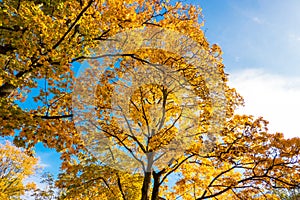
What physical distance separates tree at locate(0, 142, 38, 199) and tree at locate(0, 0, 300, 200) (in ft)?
71.5

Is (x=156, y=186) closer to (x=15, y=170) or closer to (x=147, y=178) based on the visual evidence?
(x=147, y=178)

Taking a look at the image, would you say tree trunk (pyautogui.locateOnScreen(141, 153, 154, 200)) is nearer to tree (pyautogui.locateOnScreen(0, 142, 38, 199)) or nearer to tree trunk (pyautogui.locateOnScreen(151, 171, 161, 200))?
tree trunk (pyautogui.locateOnScreen(151, 171, 161, 200))

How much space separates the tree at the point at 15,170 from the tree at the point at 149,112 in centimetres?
2180

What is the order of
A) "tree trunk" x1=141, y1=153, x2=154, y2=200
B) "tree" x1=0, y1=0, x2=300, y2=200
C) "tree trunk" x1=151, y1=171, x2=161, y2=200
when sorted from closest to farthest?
"tree" x1=0, y1=0, x2=300, y2=200 → "tree trunk" x1=141, y1=153, x2=154, y2=200 → "tree trunk" x1=151, y1=171, x2=161, y2=200

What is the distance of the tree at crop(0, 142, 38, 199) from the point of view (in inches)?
1184

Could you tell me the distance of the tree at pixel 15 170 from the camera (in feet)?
98.6

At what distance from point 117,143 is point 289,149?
7.76m

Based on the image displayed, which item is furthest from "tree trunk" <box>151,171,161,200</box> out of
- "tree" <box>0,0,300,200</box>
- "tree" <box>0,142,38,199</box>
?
"tree" <box>0,142,38,199</box>

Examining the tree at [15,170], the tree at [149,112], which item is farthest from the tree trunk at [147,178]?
the tree at [15,170]

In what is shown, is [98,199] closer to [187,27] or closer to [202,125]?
[202,125]

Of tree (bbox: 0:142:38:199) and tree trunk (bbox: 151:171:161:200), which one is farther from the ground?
tree (bbox: 0:142:38:199)

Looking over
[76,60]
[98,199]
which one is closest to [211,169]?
[98,199]

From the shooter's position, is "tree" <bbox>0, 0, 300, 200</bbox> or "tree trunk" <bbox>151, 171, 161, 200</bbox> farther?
"tree trunk" <bbox>151, 171, 161, 200</bbox>

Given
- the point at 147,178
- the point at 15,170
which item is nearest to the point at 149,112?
the point at 147,178
